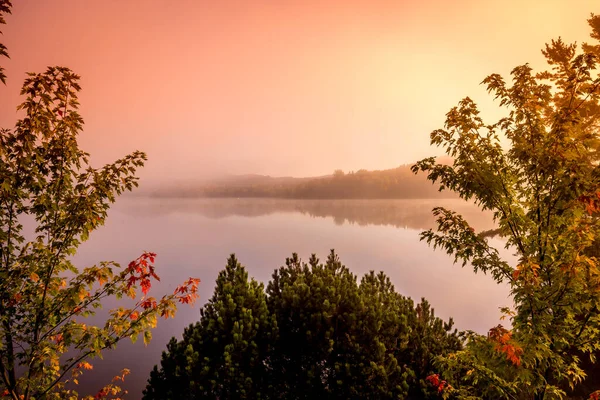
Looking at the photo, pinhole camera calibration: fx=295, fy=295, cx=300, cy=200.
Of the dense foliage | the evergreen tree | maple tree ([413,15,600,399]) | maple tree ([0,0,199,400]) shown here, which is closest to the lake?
the evergreen tree

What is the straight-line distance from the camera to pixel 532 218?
5.90m

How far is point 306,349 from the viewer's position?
8.29 meters

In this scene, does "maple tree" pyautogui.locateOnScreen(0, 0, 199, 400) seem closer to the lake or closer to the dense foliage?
the dense foliage

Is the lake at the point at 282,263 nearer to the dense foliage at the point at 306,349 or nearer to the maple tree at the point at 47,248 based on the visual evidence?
the dense foliage at the point at 306,349

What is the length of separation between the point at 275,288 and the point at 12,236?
293 inches

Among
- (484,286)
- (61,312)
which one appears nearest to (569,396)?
(61,312)

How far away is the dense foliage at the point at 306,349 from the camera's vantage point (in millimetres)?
7309

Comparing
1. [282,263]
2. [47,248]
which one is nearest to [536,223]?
[47,248]

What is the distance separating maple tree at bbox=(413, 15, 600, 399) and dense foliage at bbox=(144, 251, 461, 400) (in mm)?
1358

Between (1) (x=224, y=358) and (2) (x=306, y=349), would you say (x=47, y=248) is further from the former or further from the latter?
(2) (x=306, y=349)

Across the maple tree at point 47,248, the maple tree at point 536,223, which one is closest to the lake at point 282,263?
the maple tree at point 47,248

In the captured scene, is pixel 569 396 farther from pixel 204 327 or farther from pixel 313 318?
pixel 204 327

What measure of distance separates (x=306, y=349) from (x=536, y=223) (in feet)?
20.8

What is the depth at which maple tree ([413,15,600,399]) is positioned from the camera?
4938 millimetres
